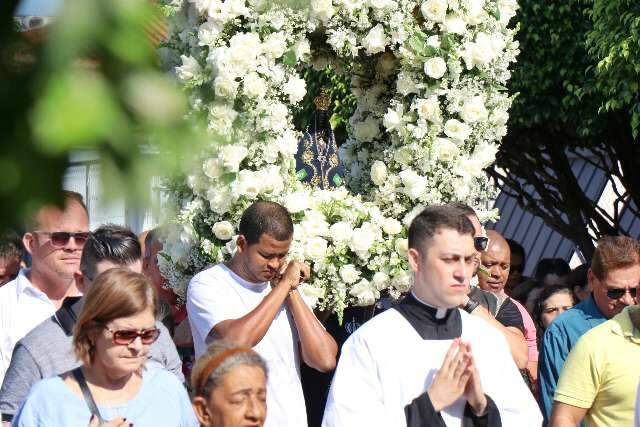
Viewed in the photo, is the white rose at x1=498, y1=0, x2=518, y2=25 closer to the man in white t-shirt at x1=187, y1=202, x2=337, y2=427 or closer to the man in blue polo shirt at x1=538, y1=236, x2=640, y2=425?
the man in blue polo shirt at x1=538, y1=236, x2=640, y2=425

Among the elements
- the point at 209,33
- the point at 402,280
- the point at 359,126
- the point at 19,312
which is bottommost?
the point at 19,312

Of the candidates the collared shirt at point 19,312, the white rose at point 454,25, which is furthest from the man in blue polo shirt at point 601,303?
the collared shirt at point 19,312

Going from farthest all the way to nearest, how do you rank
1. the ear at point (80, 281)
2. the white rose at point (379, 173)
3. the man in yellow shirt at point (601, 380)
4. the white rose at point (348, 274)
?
1. the white rose at point (379, 173)
2. the white rose at point (348, 274)
3. the ear at point (80, 281)
4. the man in yellow shirt at point (601, 380)

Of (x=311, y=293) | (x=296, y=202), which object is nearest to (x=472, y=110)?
(x=296, y=202)

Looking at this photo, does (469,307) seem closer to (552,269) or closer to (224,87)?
(224,87)

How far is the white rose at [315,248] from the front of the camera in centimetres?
584

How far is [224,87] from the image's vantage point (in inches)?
218

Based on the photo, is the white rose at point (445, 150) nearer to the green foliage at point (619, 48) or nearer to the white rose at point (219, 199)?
the white rose at point (219, 199)

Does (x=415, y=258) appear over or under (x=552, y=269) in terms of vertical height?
over

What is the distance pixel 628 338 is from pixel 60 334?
2301mm

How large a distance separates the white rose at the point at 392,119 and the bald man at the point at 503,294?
1128mm

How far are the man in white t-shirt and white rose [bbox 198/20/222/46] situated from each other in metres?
0.97

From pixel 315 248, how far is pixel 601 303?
145 centimetres

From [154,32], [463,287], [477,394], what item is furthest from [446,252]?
[154,32]
